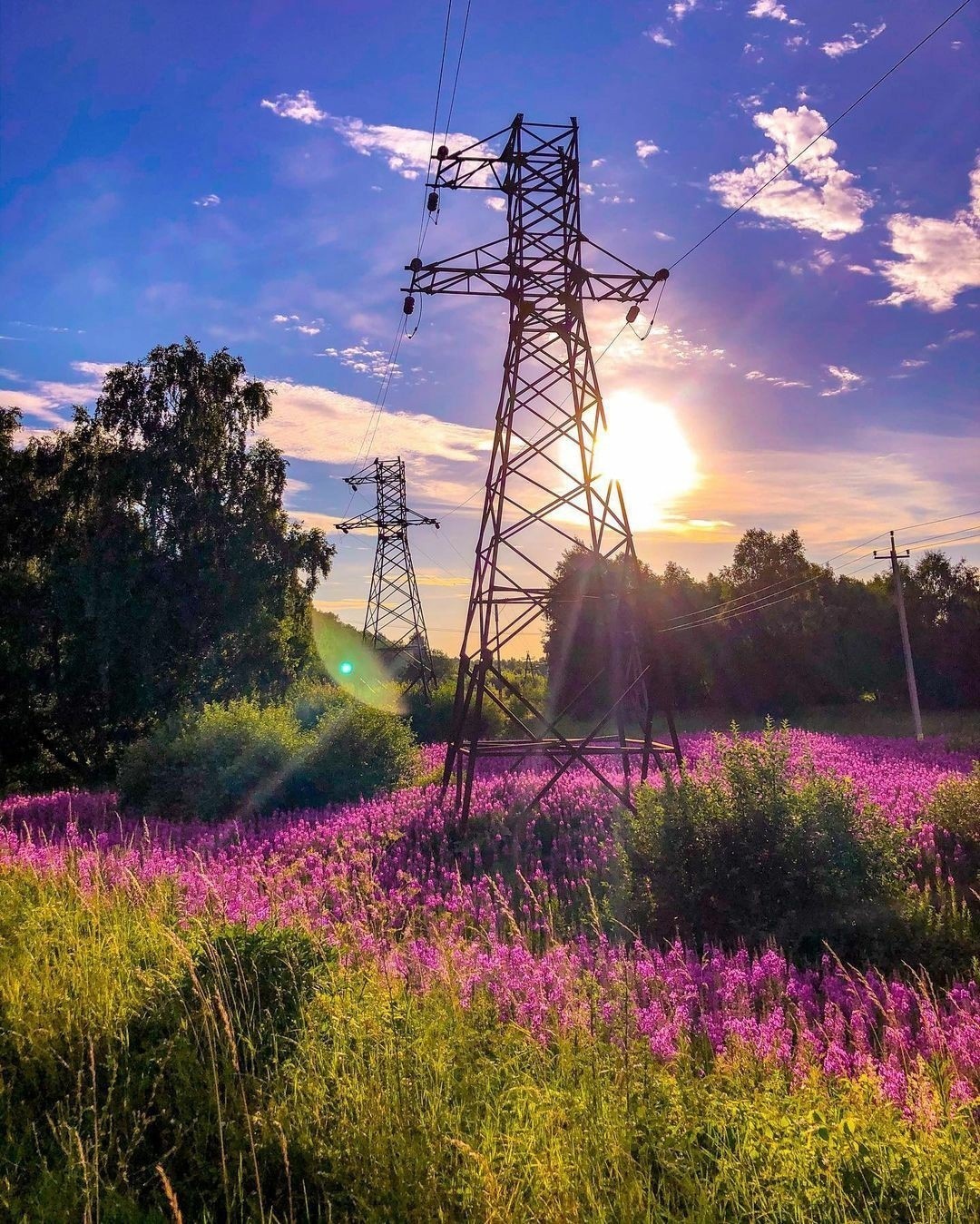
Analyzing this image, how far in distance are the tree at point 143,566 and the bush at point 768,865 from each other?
1917 cm

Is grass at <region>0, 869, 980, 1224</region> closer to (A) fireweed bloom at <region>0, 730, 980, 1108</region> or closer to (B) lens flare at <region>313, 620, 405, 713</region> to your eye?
(A) fireweed bloom at <region>0, 730, 980, 1108</region>

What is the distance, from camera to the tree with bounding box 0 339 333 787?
25.1m

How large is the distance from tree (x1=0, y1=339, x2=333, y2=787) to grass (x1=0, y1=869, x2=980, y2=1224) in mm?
20864

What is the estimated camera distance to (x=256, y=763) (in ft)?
49.5

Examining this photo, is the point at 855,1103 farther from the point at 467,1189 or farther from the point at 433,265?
the point at 433,265

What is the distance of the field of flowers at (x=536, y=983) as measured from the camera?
357 centimetres

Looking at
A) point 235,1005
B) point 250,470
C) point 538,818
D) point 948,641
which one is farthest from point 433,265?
point 948,641

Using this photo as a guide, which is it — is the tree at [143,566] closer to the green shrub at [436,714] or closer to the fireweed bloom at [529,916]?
the green shrub at [436,714]

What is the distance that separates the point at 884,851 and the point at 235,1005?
6.06 meters

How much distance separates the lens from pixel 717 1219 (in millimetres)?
3041

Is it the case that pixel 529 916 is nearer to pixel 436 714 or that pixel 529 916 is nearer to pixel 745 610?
pixel 436 714

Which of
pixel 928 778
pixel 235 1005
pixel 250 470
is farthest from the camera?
pixel 250 470

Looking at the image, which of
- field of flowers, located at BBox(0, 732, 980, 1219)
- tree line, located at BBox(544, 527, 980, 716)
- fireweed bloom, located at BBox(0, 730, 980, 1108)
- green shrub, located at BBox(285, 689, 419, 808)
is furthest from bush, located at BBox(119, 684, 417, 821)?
tree line, located at BBox(544, 527, 980, 716)

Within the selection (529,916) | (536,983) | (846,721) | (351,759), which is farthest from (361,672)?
(536,983)
